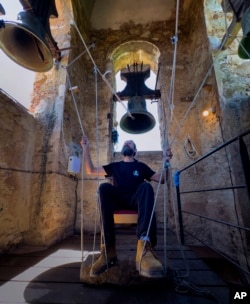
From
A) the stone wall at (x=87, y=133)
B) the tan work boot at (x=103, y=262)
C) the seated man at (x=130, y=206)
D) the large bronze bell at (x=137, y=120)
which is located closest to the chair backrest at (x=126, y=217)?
the seated man at (x=130, y=206)

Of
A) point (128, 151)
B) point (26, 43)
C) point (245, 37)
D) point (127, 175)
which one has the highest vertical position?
point (26, 43)

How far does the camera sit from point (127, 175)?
132 centimetres

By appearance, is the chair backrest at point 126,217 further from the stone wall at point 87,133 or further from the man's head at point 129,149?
the man's head at point 129,149

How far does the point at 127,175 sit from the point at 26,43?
4.96 ft

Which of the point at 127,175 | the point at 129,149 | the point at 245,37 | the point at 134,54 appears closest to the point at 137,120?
the point at 129,149

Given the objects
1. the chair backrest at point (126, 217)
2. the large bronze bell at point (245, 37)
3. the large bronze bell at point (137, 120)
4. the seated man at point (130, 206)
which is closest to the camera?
the seated man at point (130, 206)

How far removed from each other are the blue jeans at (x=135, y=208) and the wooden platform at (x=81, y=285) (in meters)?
0.20

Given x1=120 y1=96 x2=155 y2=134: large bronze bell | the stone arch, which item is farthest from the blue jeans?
the stone arch

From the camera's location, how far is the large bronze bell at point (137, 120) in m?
2.20

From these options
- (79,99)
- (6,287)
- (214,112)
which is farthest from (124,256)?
(79,99)

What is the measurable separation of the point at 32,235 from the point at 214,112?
7.58 ft

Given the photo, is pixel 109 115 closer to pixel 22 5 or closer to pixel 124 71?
pixel 124 71

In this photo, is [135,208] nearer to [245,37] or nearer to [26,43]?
[245,37]

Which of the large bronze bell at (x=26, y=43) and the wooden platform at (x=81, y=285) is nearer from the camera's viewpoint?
the wooden platform at (x=81, y=285)
